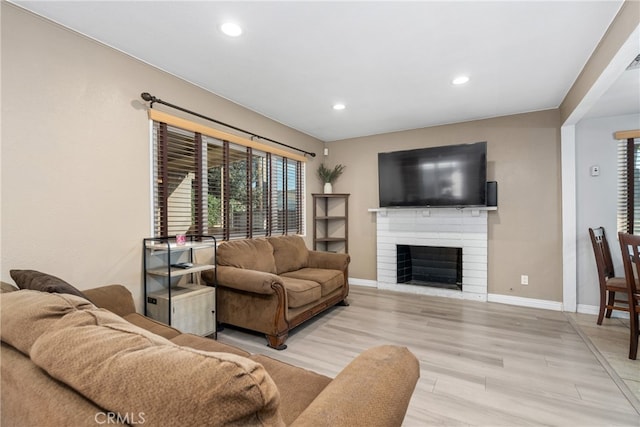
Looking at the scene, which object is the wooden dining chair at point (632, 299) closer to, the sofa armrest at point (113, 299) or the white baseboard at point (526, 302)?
the white baseboard at point (526, 302)

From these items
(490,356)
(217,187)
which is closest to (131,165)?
(217,187)

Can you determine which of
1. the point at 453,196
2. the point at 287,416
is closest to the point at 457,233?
the point at 453,196

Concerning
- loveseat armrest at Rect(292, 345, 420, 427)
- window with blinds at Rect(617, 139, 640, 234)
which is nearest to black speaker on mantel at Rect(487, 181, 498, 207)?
window with blinds at Rect(617, 139, 640, 234)

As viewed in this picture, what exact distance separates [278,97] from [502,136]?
9.90 ft

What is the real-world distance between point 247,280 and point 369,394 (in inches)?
75.9

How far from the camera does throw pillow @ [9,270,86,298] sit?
132 cm

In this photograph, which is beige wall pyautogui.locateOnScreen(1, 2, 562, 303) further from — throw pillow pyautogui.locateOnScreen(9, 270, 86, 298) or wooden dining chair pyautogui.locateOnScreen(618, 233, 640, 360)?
wooden dining chair pyautogui.locateOnScreen(618, 233, 640, 360)

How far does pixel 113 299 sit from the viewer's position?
1.97 metres

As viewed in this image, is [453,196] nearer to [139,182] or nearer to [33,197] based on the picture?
[139,182]

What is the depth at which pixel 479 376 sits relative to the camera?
212cm

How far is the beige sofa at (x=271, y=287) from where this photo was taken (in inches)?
101

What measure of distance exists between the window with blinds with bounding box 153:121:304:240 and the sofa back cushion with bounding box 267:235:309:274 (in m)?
0.31

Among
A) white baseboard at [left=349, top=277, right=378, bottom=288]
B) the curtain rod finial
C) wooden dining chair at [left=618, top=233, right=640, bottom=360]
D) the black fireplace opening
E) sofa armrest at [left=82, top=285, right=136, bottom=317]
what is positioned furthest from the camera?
white baseboard at [left=349, top=277, right=378, bottom=288]

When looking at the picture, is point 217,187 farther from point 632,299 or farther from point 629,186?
point 629,186
